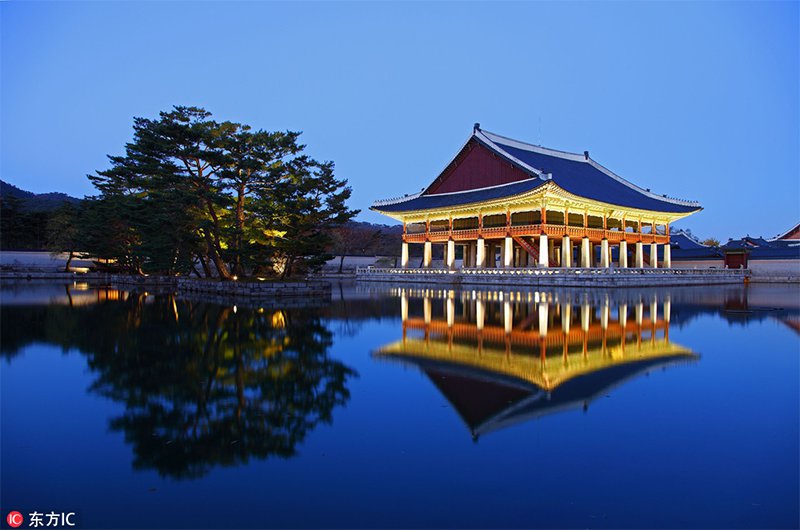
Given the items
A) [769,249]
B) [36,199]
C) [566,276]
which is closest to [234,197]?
[566,276]

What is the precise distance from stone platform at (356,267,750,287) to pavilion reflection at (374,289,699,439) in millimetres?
14713

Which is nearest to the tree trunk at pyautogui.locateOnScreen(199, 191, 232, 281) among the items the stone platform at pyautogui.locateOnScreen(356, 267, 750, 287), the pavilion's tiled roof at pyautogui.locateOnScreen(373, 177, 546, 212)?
the stone platform at pyautogui.locateOnScreen(356, 267, 750, 287)

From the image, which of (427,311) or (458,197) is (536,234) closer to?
(458,197)

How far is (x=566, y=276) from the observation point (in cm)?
3516

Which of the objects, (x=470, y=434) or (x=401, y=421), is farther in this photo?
(x=401, y=421)

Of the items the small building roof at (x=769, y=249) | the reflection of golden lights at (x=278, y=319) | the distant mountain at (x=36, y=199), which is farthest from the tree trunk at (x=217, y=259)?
the distant mountain at (x=36, y=199)

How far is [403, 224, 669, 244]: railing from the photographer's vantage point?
42.1m

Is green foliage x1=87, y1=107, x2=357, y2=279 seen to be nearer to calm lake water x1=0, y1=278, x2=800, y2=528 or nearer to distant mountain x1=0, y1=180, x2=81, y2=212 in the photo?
calm lake water x1=0, y1=278, x2=800, y2=528

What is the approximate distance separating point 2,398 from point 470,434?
658cm

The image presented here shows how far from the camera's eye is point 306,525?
4035 millimetres

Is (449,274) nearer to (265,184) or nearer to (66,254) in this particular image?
(265,184)

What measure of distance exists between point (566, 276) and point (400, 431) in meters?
31.0

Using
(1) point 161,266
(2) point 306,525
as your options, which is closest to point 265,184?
(1) point 161,266

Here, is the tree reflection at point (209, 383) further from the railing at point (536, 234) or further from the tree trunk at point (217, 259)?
the railing at point (536, 234)
